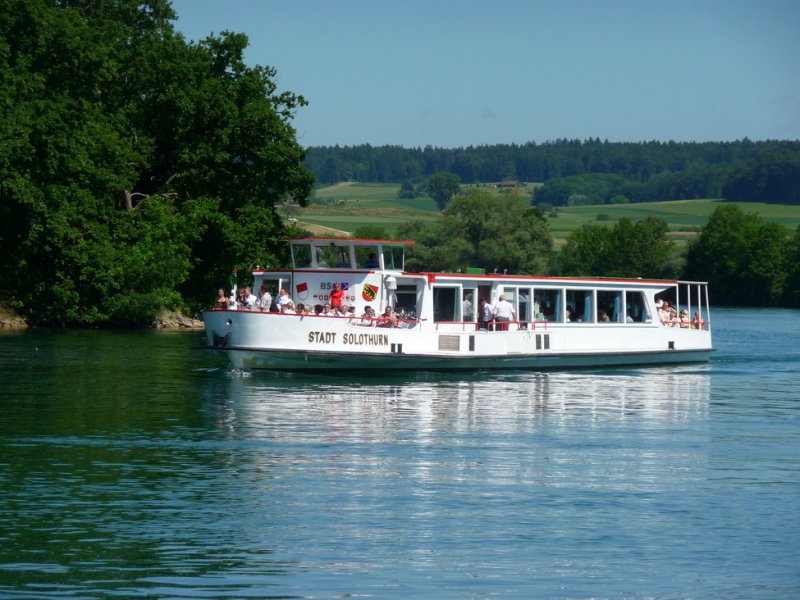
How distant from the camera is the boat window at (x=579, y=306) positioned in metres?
43.8

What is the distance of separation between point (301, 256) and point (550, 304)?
8.66 m

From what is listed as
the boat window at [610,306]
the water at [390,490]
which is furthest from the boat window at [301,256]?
the boat window at [610,306]

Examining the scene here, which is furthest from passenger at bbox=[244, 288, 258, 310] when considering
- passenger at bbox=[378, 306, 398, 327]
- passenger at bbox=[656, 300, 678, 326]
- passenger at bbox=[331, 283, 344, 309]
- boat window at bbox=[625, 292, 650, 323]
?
passenger at bbox=[656, 300, 678, 326]

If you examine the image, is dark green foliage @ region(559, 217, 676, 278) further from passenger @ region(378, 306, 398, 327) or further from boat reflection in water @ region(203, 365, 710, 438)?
passenger @ region(378, 306, 398, 327)

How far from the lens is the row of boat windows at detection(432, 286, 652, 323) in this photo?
133ft

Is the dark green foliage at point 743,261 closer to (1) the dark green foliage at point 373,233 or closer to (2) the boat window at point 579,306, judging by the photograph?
(1) the dark green foliage at point 373,233

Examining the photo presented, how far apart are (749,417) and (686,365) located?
15497 mm

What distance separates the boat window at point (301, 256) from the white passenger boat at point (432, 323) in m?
0.03

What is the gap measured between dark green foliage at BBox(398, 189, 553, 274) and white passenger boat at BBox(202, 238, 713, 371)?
→ 60.7m

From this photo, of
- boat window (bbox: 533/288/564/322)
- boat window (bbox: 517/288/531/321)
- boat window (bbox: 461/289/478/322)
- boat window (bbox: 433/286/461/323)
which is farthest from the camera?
boat window (bbox: 533/288/564/322)

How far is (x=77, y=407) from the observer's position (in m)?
29.9

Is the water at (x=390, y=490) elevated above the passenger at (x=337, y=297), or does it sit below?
below

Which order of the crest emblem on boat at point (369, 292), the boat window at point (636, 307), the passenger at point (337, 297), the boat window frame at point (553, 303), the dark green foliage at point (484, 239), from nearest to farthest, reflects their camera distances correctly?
the passenger at point (337, 297) < the crest emblem on boat at point (369, 292) < the boat window frame at point (553, 303) < the boat window at point (636, 307) < the dark green foliage at point (484, 239)

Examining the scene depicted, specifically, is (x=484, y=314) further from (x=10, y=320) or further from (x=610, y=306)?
(x=10, y=320)
